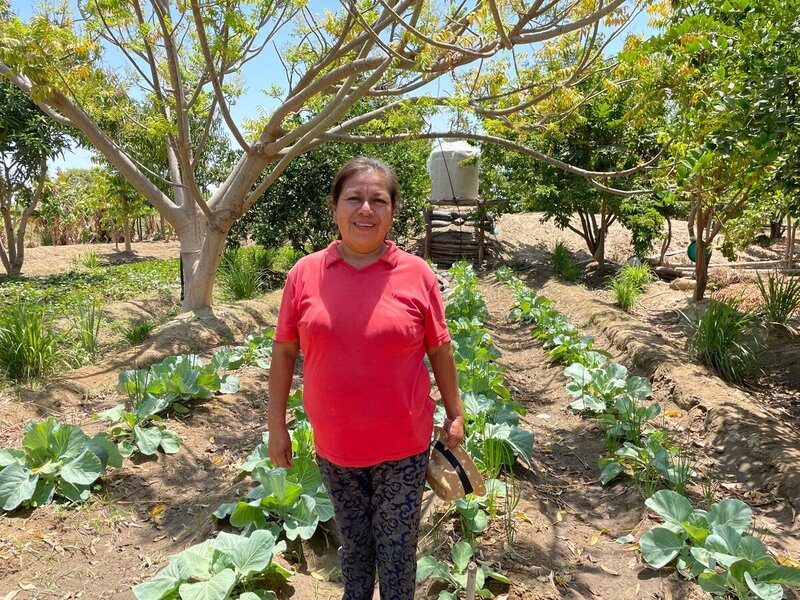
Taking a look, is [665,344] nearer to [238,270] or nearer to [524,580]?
[524,580]

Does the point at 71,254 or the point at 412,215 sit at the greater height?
the point at 412,215

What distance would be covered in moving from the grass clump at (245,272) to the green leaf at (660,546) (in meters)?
7.91

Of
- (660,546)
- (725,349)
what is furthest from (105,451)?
(725,349)

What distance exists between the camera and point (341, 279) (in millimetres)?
1737

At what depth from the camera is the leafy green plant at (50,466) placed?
2.87m

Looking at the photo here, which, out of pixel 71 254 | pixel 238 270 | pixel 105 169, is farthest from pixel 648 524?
pixel 71 254

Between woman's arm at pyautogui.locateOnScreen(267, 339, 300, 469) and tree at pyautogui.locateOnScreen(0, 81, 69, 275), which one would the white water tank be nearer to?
tree at pyautogui.locateOnScreen(0, 81, 69, 275)

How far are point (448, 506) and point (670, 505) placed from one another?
3.40ft

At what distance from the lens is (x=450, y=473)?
1942 millimetres

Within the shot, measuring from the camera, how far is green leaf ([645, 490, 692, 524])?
98.9 inches

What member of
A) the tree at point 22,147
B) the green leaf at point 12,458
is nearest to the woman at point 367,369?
the green leaf at point 12,458

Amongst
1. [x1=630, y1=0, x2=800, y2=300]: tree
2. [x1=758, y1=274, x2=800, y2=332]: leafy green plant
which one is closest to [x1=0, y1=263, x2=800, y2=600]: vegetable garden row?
[x1=630, y1=0, x2=800, y2=300]: tree

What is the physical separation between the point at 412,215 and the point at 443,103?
7.60m

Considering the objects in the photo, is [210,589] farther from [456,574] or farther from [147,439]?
[147,439]
